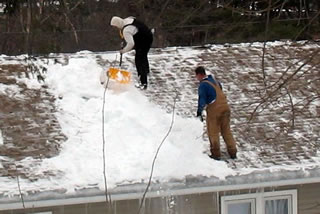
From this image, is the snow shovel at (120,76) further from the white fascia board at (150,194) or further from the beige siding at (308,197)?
the beige siding at (308,197)

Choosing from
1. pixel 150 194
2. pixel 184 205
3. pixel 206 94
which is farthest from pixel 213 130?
pixel 150 194

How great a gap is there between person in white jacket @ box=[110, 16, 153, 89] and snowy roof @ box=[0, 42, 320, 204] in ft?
1.09

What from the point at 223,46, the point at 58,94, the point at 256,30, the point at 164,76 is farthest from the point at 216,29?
the point at 58,94

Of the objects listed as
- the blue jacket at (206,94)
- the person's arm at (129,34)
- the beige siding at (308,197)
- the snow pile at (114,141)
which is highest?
the person's arm at (129,34)

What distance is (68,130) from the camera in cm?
1023

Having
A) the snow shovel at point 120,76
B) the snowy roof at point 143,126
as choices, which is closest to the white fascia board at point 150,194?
the snowy roof at point 143,126

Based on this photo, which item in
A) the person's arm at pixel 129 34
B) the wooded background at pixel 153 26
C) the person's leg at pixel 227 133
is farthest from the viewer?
the wooded background at pixel 153 26

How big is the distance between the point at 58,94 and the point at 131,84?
1.31 meters

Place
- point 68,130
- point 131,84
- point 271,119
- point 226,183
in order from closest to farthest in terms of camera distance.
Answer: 1. point 226,183
2. point 68,130
3. point 271,119
4. point 131,84

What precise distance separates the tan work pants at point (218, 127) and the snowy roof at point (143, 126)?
202mm

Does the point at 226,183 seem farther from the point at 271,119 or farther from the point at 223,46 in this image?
the point at 223,46

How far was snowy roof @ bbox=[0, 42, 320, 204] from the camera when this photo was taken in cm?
909

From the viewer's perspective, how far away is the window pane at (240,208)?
9.94 metres

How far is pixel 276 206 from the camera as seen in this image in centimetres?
1007
